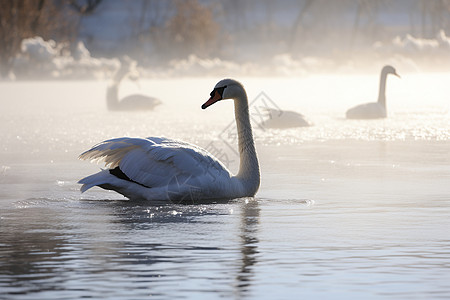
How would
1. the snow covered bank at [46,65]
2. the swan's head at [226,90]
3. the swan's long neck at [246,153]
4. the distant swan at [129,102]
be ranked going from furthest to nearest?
the snow covered bank at [46,65] < the distant swan at [129,102] < the swan's head at [226,90] < the swan's long neck at [246,153]

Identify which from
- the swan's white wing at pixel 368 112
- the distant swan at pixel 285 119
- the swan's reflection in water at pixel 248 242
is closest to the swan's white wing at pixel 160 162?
the swan's reflection in water at pixel 248 242

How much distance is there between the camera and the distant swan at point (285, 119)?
13.8 meters

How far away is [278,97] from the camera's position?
2169cm

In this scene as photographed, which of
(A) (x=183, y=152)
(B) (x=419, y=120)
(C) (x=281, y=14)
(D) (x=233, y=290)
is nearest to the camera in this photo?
(D) (x=233, y=290)

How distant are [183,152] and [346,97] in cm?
1488

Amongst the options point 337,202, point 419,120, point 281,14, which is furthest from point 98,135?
point 281,14

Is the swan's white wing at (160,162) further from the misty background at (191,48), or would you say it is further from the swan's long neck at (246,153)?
the misty background at (191,48)

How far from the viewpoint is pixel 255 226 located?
636cm

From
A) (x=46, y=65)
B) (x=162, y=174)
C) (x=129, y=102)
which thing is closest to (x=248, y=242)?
(x=162, y=174)

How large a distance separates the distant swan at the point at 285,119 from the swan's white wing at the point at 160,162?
647 centimetres

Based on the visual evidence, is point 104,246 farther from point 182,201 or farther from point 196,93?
point 196,93

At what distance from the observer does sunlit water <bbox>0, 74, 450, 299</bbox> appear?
4785 millimetres

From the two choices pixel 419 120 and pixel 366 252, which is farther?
pixel 419 120

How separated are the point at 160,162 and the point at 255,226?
4.05 ft
